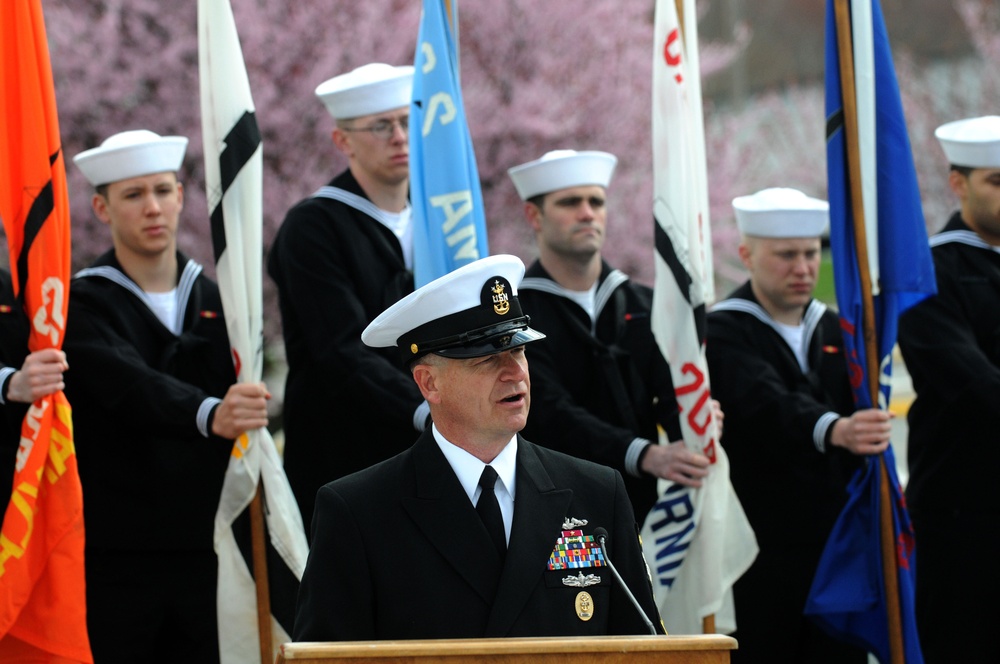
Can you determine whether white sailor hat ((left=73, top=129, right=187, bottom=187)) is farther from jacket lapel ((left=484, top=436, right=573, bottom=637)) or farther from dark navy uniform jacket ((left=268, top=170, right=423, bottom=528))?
jacket lapel ((left=484, top=436, right=573, bottom=637))

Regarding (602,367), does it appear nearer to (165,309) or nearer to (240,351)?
(240,351)

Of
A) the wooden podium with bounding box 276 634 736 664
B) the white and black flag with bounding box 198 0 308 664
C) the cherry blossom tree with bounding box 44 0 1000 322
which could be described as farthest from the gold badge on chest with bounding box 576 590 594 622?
the cherry blossom tree with bounding box 44 0 1000 322

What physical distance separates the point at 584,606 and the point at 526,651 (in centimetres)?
50

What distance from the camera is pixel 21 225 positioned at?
5.12 meters

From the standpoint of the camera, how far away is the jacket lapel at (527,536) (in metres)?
3.16

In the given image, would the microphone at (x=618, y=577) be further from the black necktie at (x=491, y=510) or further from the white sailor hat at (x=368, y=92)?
the white sailor hat at (x=368, y=92)

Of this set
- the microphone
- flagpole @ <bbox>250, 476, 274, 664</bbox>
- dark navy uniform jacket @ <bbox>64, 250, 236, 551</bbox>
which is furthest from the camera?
dark navy uniform jacket @ <bbox>64, 250, 236, 551</bbox>

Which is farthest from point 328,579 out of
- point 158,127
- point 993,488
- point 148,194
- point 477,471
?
point 158,127

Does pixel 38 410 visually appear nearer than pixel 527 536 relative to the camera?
No

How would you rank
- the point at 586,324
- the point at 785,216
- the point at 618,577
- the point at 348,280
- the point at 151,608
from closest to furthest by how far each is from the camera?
1. the point at 618,577
2. the point at 151,608
3. the point at 348,280
4. the point at 586,324
5. the point at 785,216

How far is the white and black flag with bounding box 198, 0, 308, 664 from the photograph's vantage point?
5.18 metres

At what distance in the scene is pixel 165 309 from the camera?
223 inches

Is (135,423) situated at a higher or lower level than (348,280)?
lower

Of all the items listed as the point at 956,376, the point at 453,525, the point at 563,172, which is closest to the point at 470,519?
the point at 453,525
